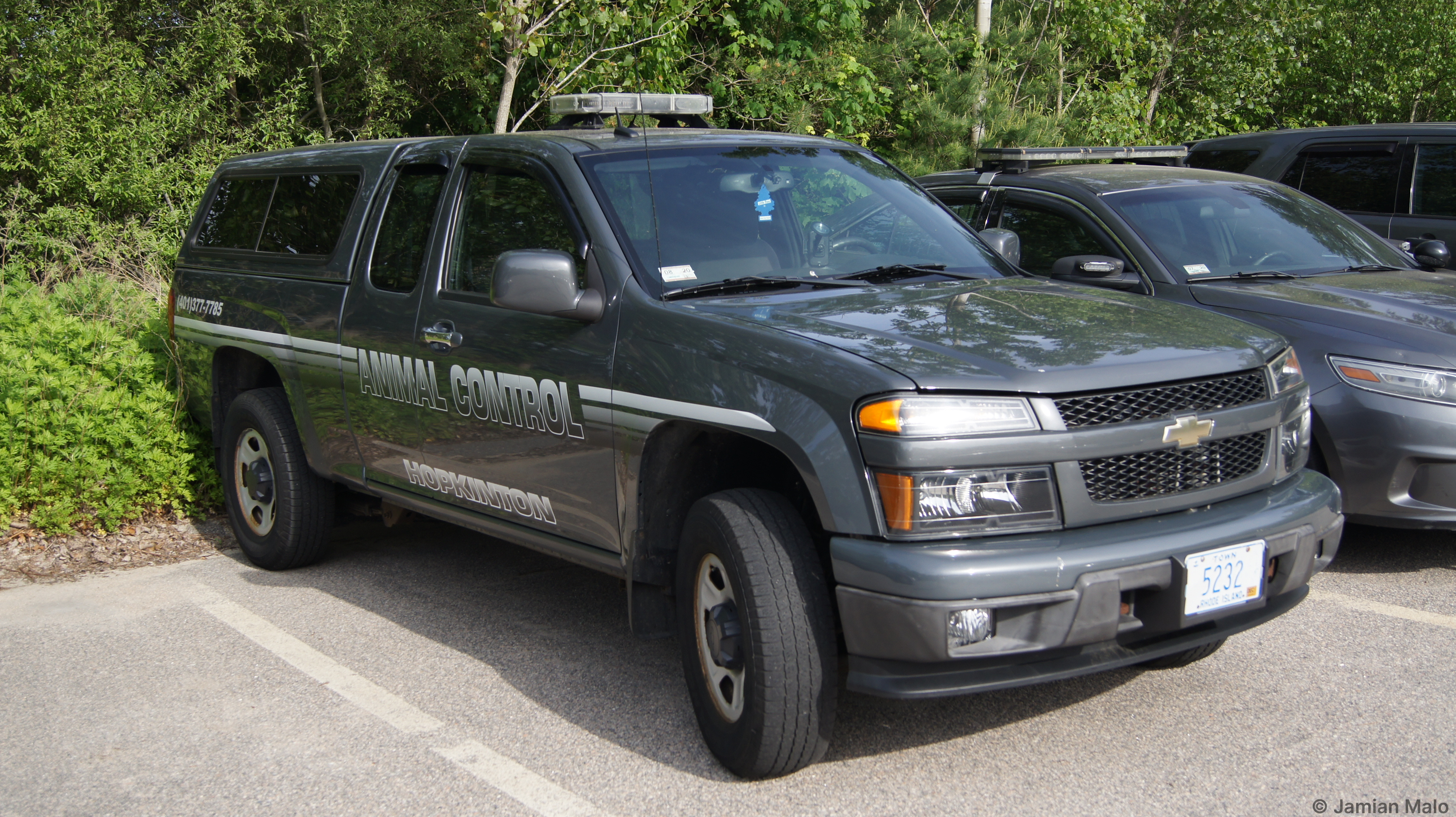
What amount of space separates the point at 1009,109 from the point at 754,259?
11963mm

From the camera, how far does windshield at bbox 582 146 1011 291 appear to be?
13.3 ft

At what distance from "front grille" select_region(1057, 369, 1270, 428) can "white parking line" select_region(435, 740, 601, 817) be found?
1657 millimetres

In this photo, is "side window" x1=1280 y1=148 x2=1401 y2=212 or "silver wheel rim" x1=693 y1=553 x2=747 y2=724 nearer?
"silver wheel rim" x1=693 y1=553 x2=747 y2=724

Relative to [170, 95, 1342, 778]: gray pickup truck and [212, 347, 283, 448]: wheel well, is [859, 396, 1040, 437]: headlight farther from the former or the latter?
[212, 347, 283, 448]: wheel well

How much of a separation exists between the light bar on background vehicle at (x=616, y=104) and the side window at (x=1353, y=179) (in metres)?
5.41

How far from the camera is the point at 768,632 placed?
323 centimetres

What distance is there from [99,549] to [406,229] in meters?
2.64

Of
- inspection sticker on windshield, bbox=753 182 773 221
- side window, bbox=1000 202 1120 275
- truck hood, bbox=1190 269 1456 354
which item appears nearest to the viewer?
inspection sticker on windshield, bbox=753 182 773 221

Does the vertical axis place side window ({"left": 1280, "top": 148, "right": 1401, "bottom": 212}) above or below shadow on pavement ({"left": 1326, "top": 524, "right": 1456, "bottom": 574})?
above

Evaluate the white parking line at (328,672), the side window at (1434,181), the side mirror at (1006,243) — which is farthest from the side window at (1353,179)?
the white parking line at (328,672)

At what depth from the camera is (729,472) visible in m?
3.79

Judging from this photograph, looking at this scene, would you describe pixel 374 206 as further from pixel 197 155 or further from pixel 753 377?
pixel 197 155

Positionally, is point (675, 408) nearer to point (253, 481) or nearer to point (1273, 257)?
point (253, 481)

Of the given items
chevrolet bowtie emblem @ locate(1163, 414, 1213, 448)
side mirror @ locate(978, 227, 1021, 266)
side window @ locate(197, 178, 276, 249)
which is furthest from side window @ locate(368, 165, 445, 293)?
chevrolet bowtie emblem @ locate(1163, 414, 1213, 448)
